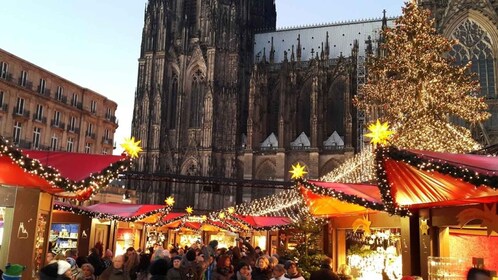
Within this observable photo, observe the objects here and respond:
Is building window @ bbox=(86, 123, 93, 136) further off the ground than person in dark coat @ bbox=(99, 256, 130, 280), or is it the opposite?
building window @ bbox=(86, 123, 93, 136)

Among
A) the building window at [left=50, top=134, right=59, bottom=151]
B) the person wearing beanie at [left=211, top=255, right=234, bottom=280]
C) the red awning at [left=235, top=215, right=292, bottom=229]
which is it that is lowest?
the person wearing beanie at [left=211, top=255, right=234, bottom=280]

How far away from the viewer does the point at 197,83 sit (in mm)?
42750

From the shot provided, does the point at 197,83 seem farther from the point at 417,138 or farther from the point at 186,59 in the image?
the point at 417,138

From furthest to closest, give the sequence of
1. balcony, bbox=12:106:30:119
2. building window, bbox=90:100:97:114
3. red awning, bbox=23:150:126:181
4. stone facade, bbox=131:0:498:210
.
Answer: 1. building window, bbox=90:100:97:114
2. stone facade, bbox=131:0:498:210
3. balcony, bbox=12:106:30:119
4. red awning, bbox=23:150:126:181

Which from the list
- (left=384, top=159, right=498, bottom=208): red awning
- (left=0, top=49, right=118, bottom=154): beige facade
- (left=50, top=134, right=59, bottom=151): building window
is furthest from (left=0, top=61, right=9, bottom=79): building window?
(left=384, top=159, right=498, bottom=208): red awning

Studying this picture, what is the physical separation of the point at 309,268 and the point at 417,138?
6.27m

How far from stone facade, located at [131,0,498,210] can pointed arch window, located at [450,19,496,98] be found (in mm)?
10218

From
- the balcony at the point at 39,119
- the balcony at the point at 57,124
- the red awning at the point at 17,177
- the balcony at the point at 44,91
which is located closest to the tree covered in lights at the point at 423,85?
the red awning at the point at 17,177

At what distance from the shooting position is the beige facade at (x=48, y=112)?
32000 mm

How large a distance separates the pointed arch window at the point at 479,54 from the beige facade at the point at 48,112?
2722cm

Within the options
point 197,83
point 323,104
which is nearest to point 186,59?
point 197,83

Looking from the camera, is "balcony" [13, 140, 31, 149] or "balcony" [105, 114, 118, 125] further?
"balcony" [105, 114, 118, 125]

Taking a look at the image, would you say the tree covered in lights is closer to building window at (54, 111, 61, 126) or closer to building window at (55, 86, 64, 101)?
building window at (54, 111, 61, 126)

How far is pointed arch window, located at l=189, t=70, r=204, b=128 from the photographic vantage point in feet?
139
